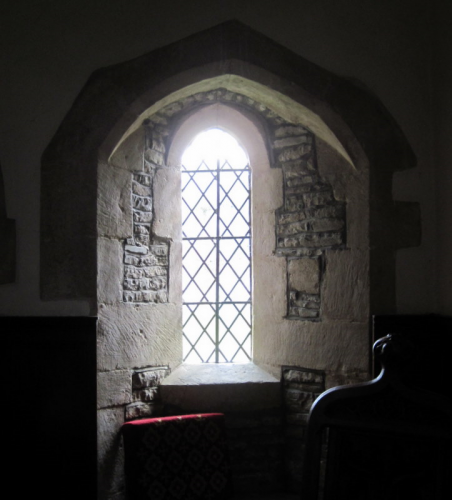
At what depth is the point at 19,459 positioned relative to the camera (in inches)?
114

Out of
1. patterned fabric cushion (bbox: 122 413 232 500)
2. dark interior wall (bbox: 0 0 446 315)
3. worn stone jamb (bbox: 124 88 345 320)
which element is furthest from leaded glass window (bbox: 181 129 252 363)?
dark interior wall (bbox: 0 0 446 315)

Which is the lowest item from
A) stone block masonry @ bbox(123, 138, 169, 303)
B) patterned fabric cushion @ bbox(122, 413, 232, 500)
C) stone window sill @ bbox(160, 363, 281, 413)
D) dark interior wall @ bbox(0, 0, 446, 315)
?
patterned fabric cushion @ bbox(122, 413, 232, 500)

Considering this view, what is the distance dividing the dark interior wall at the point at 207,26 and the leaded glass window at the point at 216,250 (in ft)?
2.85

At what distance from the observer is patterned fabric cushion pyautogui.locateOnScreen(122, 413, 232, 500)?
3004 mm

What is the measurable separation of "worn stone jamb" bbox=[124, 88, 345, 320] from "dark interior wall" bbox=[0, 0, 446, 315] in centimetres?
45

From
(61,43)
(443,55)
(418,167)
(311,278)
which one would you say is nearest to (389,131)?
(418,167)

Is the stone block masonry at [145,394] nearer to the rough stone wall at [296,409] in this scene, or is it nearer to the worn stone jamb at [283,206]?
the worn stone jamb at [283,206]

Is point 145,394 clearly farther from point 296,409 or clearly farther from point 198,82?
point 198,82

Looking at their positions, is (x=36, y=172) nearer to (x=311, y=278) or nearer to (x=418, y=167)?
(x=311, y=278)

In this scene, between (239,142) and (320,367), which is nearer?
(320,367)

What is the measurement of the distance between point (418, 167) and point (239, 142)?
4.00ft

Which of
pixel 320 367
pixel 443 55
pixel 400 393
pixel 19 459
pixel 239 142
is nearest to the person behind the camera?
pixel 400 393

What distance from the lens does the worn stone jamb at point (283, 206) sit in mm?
3387

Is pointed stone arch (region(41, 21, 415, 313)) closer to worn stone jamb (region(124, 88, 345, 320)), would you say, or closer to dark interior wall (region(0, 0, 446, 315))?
dark interior wall (region(0, 0, 446, 315))
